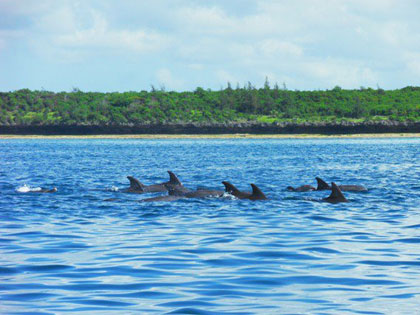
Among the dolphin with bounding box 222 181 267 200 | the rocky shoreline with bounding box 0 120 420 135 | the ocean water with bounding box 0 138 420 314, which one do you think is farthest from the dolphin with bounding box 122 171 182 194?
the rocky shoreline with bounding box 0 120 420 135

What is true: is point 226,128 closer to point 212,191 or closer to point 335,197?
point 212,191

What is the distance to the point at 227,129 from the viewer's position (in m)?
140

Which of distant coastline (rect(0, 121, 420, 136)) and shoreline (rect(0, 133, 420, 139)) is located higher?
distant coastline (rect(0, 121, 420, 136))

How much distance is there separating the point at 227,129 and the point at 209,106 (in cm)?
3462

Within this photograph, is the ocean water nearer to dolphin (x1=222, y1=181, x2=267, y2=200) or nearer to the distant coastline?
dolphin (x1=222, y1=181, x2=267, y2=200)

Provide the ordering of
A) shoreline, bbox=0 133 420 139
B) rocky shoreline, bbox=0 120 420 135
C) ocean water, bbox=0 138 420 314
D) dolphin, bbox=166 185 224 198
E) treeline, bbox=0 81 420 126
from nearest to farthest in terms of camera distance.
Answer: ocean water, bbox=0 138 420 314 → dolphin, bbox=166 185 224 198 → shoreline, bbox=0 133 420 139 → rocky shoreline, bbox=0 120 420 135 → treeline, bbox=0 81 420 126

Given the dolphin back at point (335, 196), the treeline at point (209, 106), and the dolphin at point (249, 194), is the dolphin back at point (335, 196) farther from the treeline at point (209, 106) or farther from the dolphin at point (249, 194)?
the treeline at point (209, 106)

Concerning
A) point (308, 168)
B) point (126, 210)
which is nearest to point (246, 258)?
point (126, 210)

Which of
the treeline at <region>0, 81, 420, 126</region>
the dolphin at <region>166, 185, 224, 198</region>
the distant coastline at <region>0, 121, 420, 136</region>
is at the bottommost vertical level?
the dolphin at <region>166, 185, 224, 198</region>

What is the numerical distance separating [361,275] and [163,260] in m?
3.54

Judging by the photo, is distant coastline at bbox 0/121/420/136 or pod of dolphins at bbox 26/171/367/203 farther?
distant coastline at bbox 0/121/420/136

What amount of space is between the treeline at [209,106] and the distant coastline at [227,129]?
2214mm

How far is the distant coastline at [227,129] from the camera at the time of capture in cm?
13100

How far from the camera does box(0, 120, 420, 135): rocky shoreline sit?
430 feet
